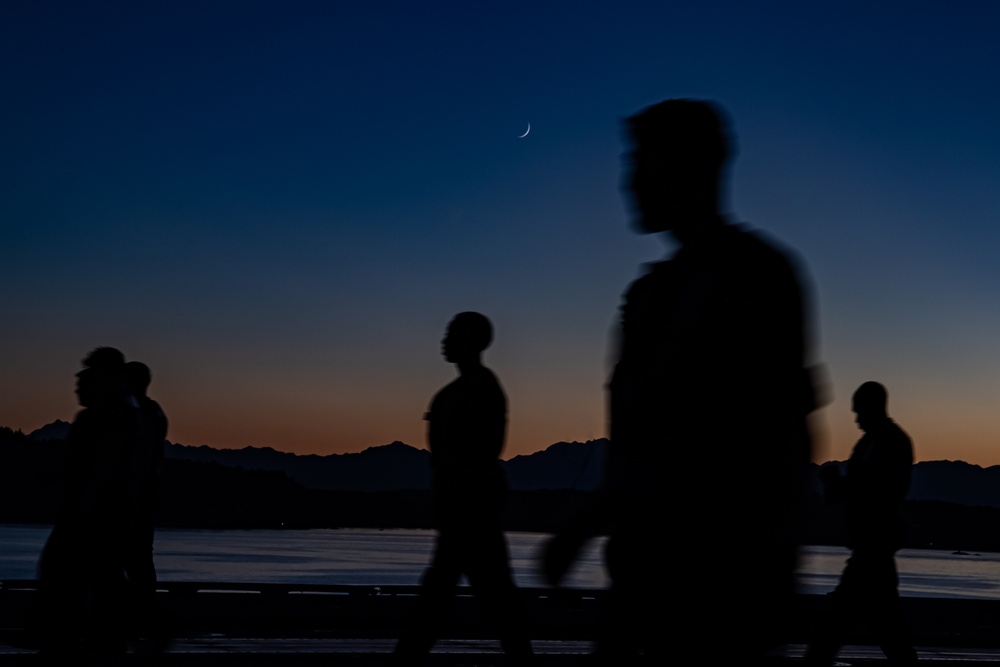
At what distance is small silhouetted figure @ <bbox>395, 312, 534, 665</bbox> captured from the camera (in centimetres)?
665

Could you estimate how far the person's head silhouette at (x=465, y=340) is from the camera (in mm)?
7016

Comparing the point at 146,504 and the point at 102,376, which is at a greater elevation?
the point at 102,376

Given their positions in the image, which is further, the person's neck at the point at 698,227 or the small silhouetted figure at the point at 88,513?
the small silhouetted figure at the point at 88,513

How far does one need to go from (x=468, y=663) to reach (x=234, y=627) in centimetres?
268

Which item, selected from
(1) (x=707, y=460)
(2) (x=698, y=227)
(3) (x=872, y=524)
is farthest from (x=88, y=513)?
(1) (x=707, y=460)

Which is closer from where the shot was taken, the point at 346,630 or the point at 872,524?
the point at 872,524

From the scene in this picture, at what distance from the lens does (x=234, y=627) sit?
11195mm

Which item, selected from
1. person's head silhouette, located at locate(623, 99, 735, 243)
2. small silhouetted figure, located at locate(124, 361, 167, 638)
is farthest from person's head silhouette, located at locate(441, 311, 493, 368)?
person's head silhouette, located at locate(623, 99, 735, 243)

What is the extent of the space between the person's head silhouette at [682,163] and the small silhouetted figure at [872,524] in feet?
16.6

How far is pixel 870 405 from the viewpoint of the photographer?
25.4 feet

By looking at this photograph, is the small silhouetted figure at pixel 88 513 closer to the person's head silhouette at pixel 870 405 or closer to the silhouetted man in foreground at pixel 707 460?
the person's head silhouette at pixel 870 405

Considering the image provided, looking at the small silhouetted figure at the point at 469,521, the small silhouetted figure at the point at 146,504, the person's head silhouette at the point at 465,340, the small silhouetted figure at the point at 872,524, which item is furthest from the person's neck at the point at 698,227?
the small silhouetted figure at the point at 146,504

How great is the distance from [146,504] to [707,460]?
7.23m

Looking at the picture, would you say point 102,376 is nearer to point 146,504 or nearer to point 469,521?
point 146,504
